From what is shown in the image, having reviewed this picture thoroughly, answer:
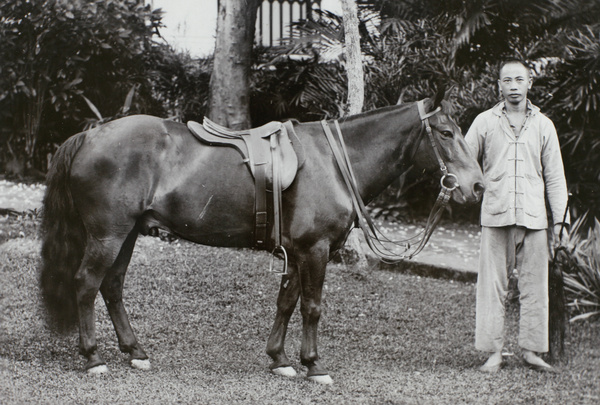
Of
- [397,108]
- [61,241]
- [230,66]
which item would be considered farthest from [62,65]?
[397,108]

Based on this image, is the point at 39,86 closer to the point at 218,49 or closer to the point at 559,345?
the point at 218,49

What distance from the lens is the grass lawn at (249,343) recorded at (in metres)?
4.52

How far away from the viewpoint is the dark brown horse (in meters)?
4.69

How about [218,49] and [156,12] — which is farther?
[156,12]

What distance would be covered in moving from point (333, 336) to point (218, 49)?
12.9ft

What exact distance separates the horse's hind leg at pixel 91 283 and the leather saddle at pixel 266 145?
0.97 metres

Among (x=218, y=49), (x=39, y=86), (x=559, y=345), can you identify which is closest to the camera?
(x=559, y=345)

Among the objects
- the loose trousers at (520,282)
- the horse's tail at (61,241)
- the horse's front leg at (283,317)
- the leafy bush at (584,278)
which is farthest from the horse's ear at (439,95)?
the leafy bush at (584,278)

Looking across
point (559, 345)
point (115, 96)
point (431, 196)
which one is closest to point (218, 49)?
point (115, 96)

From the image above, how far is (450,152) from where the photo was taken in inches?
187

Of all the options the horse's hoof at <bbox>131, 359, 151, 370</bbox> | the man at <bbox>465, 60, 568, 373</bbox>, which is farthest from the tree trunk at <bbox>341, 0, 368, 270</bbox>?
the horse's hoof at <bbox>131, 359, 151, 370</bbox>

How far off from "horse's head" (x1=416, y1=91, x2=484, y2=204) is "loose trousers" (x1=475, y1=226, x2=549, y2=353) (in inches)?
22.8

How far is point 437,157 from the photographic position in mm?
4781

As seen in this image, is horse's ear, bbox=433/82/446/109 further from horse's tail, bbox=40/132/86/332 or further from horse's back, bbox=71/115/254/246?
horse's tail, bbox=40/132/86/332
